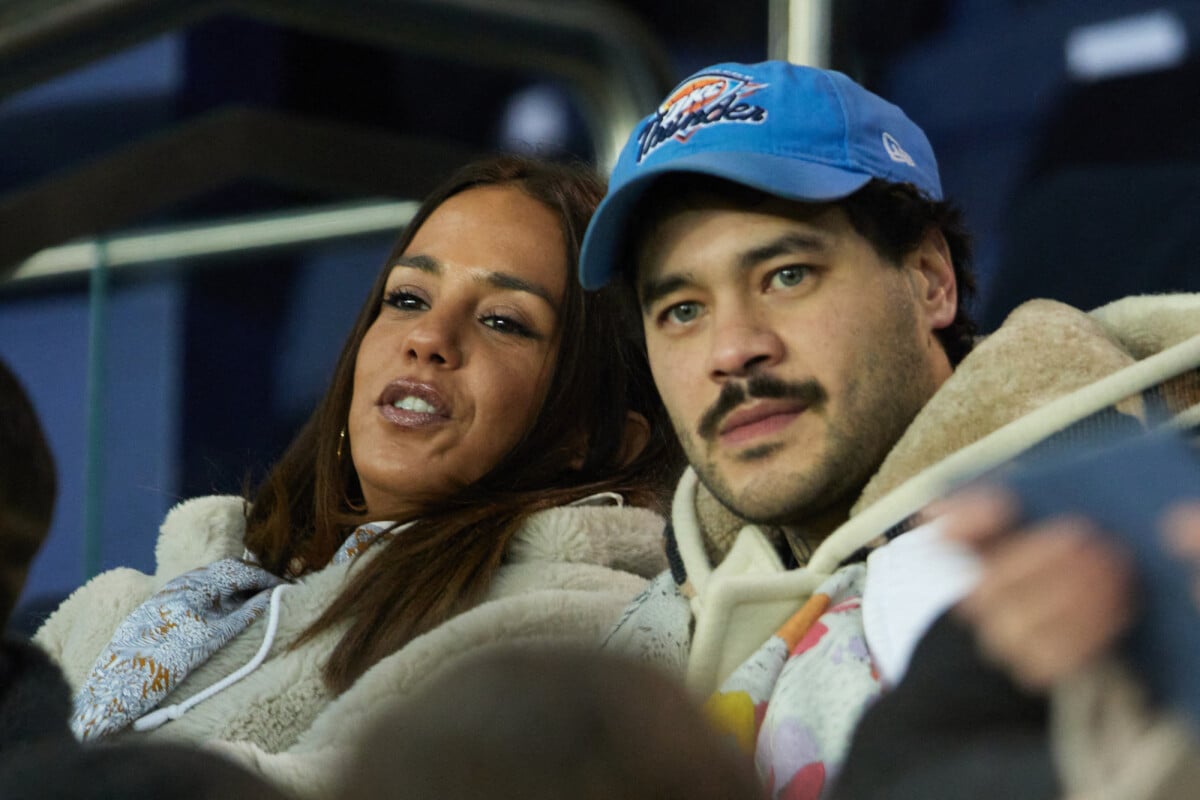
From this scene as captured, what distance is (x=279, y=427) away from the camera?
3.09 metres

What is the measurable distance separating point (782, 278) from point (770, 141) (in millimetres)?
115

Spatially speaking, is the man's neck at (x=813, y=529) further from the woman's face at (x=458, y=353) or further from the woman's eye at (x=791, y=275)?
the woman's face at (x=458, y=353)

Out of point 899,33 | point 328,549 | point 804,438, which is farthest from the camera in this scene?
point 899,33

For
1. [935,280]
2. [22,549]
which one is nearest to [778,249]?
[935,280]

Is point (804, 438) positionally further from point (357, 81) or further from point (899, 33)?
point (357, 81)

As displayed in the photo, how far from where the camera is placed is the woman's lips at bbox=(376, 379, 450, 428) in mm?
1800

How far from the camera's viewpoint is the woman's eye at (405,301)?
191 cm

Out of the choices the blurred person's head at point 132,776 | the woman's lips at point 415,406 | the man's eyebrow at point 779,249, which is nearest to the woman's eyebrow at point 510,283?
the woman's lips at point 415,406

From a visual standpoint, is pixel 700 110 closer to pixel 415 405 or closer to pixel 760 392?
pixel 760 392

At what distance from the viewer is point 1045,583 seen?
1.36 ft

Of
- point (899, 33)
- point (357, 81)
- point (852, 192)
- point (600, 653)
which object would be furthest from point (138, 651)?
point (357, 81)

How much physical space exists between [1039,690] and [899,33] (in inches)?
84.0

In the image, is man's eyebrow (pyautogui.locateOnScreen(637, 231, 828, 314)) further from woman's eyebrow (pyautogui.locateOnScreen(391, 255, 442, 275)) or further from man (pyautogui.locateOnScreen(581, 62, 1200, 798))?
woman's eyebrow (pyautogui.locateOnScreen(391, 255, 442, 275))

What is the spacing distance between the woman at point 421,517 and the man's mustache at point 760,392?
29 cm
